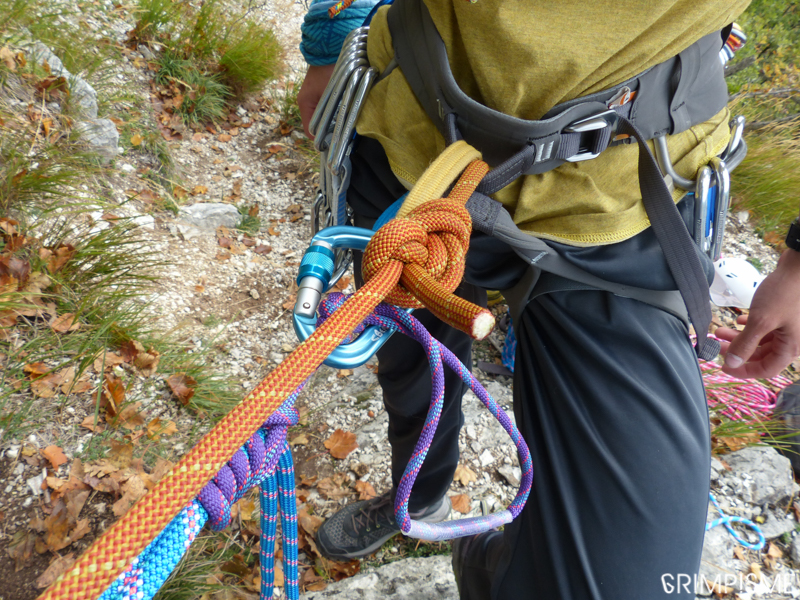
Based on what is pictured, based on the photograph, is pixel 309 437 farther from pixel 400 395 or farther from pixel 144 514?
pixel 144 514

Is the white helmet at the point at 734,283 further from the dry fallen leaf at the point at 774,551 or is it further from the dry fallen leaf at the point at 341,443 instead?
the dry fallen leaf at the point at 341,443

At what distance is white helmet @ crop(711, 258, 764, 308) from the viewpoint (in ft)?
10.7

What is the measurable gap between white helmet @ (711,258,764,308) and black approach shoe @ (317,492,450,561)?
2.60m

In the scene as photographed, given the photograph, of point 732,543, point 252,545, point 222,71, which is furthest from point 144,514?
point 222,71

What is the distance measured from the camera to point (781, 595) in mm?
2027

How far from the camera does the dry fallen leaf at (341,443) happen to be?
2.39 metres

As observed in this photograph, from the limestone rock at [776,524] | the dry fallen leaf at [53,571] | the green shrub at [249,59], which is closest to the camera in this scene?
the dry fallen leaf at [53,571]

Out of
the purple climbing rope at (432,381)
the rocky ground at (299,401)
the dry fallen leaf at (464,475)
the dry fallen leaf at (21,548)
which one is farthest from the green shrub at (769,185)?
the dry fallen leaf at (21,548)

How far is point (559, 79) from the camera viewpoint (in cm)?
89

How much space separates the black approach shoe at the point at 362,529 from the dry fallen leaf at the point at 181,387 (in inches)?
33.3

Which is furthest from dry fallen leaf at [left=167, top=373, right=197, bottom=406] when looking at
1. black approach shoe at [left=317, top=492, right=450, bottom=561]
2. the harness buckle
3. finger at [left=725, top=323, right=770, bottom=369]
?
finger at [left=725, top=323, right=770, bottom=369]

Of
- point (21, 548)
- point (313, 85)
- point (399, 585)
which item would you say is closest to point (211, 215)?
point (313, 85)

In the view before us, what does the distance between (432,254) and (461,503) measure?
1859 mm

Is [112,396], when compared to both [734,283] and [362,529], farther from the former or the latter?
[734,283]
